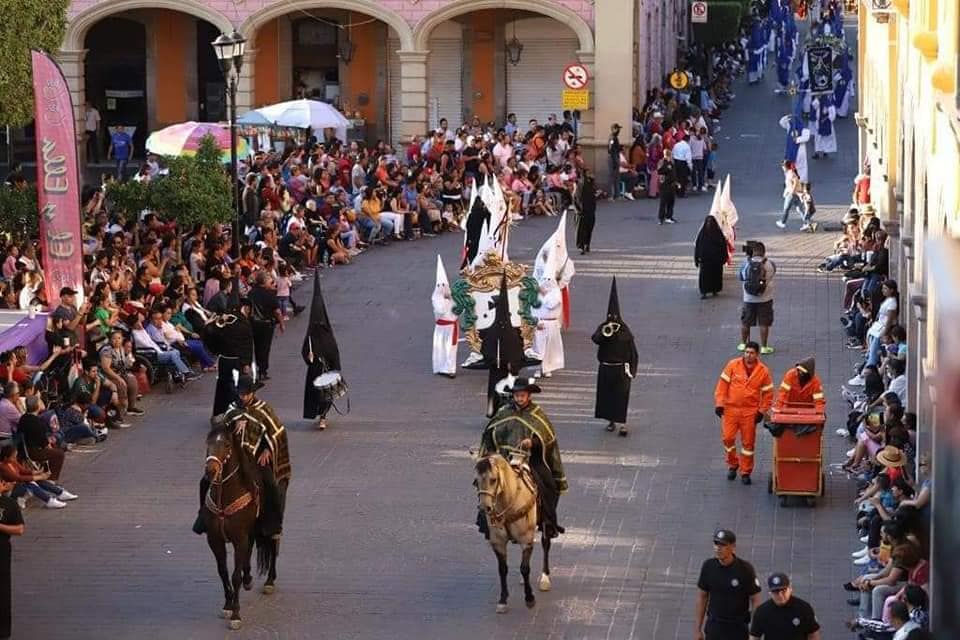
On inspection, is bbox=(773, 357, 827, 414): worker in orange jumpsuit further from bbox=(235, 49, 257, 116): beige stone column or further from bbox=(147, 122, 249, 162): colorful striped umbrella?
bbox=(235, 49, 257, 116): beige stone column

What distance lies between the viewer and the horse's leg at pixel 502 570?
12688 mm

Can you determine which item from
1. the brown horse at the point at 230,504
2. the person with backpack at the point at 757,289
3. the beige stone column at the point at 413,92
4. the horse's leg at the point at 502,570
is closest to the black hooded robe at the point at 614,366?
the person with backpack at the point at 757,289

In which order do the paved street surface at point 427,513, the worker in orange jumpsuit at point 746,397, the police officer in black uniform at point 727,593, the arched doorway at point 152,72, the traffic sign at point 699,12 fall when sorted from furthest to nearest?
the traffic sign at point 699,12 < the arched doorway at point 152,72 < the worker in orange jumpsuit at point 746,397 < the paved street surface at point 427,513 < the police officer in black uniform at point 727,593

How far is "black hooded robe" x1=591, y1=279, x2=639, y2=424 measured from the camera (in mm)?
18609

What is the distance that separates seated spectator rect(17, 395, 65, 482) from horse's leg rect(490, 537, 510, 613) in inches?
196

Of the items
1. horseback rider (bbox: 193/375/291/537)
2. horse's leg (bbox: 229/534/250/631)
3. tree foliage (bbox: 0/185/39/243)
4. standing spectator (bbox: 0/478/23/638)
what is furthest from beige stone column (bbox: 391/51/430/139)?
standing spectator (bbox: 0/478/23/638)

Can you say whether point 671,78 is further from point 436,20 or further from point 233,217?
point 233,217

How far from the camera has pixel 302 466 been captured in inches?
696

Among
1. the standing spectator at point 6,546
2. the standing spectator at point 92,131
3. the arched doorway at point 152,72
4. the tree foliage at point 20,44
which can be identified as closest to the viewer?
the standing spectator at point 6,546

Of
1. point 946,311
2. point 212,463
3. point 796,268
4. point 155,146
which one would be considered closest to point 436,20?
point 155,146

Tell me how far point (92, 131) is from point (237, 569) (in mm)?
32006

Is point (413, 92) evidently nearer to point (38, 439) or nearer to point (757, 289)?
point (757, 289)

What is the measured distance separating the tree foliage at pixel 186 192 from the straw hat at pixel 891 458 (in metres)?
14.2

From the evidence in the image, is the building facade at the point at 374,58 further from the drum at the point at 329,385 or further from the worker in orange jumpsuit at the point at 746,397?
the worker in orange jumpsuit at the point at 746,397
